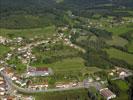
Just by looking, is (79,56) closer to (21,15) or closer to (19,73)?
(19,73)

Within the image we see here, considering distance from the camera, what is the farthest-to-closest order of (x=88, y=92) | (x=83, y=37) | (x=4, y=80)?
(x=83, y=37) < (x=4, y=80) < (x=88, y=92)

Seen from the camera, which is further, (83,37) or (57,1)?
(57,1)

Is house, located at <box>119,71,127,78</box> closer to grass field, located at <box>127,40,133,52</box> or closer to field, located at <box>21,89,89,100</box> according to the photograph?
field, located at <box>21,89,89,100</box>

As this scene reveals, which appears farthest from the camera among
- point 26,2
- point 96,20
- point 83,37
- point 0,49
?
point 26,2

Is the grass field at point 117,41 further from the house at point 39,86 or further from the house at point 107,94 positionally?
the house at point 39,86

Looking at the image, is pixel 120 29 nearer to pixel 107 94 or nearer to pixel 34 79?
pixel 34 79

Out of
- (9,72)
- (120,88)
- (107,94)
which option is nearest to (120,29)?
(120,88)

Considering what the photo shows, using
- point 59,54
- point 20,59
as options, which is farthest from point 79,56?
point 20,59
